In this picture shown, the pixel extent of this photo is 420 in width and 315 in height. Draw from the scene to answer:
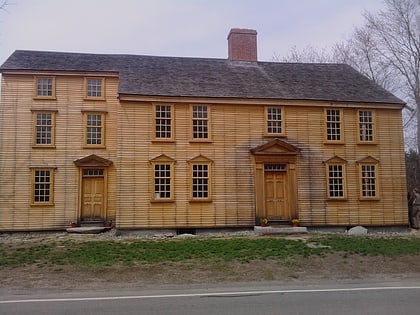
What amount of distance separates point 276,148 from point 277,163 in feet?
2.26

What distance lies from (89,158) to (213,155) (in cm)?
574

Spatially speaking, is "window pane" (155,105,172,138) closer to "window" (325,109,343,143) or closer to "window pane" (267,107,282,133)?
"window pane" (267,107,282,133)

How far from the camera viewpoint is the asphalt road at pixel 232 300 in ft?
23.8

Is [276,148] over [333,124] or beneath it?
beneath

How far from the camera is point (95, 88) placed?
21.3 meters

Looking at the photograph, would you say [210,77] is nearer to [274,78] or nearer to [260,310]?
[274,78]

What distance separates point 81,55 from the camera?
2298cm

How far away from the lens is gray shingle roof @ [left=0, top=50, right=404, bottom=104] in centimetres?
2019

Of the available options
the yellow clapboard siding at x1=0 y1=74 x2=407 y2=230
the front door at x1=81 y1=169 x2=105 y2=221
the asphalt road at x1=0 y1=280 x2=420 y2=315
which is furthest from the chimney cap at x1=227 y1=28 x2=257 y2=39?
the asphalt road at x1=0 y1=280 x2=420 y2=315

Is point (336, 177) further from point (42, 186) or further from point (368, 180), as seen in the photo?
point (42, 186)

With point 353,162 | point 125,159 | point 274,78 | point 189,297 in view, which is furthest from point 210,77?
point 189,297

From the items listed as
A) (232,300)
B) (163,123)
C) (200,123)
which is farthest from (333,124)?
(232,300)

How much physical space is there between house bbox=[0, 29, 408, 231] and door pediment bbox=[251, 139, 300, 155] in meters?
0.05

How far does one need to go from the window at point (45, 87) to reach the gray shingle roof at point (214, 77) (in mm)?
517
